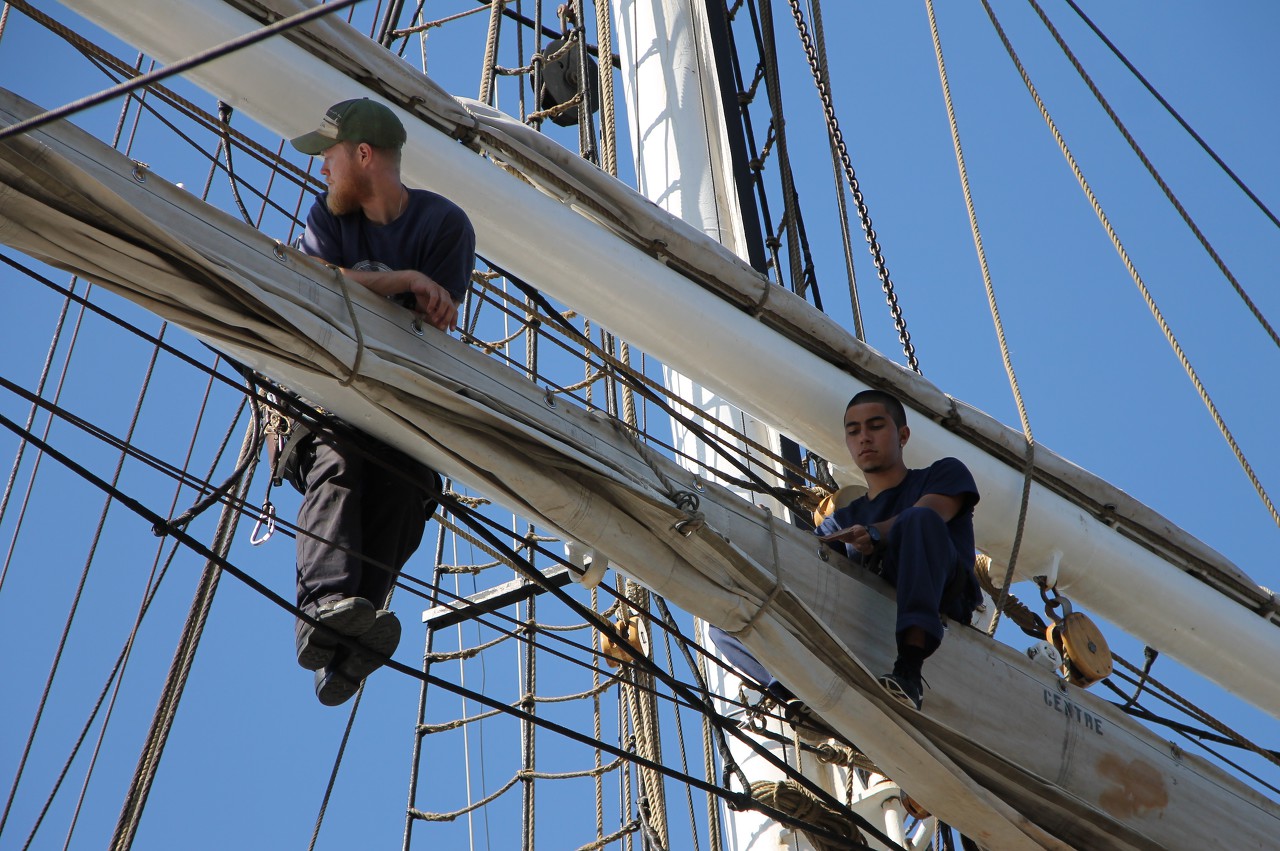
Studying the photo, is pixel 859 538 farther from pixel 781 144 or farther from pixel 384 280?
pixel 781 144

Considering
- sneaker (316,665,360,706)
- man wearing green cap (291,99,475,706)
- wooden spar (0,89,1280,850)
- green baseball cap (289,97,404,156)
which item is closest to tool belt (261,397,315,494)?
man wearing green cap (291,99,475,706)

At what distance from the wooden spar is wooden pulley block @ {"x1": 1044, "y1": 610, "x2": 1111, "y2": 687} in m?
0.16

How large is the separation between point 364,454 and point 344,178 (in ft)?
2.19

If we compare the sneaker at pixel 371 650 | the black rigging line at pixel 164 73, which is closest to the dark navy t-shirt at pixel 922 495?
the sneaker at pixel 371 650

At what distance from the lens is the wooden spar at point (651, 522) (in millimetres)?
3213

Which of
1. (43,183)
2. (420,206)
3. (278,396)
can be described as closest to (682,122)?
(420,206)

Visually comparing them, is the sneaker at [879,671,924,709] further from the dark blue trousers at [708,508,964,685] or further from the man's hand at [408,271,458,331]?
the man's hand at [408,271,458,331]

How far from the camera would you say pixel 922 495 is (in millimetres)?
4277

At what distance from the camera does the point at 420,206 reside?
12.6ft

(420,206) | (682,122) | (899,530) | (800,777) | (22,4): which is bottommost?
(800,777)

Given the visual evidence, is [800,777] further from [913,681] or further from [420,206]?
[420,206]

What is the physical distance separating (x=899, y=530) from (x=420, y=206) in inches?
55.1

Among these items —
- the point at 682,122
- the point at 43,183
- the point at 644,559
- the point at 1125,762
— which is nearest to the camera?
the point at 43,183

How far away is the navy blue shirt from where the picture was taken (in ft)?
13.8
